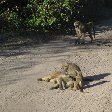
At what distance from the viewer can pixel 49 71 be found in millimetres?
13234

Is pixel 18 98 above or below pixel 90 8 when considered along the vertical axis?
below

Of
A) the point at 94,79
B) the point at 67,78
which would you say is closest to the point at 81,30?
the point at 94,79

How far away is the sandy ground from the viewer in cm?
1085

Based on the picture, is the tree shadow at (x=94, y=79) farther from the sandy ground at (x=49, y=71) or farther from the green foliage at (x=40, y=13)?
the green foliage at (x=40, y=13)

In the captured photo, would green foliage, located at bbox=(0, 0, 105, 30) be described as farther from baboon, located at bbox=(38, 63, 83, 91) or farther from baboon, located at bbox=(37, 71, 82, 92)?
baboon, located at bbox=(37, 71, 82, 92)

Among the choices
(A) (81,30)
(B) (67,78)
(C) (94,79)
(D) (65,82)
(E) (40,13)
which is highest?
(E) (40,13)

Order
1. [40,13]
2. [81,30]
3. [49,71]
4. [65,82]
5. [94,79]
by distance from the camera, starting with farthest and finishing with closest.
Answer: [40,13], [81,30], [49,71], [94,79], [65,82]

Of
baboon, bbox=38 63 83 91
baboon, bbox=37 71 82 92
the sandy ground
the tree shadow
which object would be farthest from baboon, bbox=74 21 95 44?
baboon, bbox=37 71 82 92

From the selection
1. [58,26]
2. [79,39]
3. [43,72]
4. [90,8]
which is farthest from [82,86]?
[90,8]

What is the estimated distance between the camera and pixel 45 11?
1786 centimetres

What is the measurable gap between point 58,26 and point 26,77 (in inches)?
223

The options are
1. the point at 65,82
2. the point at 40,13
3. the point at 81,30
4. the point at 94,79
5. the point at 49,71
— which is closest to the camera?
the point at 65,82

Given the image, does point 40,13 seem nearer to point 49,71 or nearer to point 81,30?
point 81,30

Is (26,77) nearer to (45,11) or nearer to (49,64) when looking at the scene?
(49,64)
